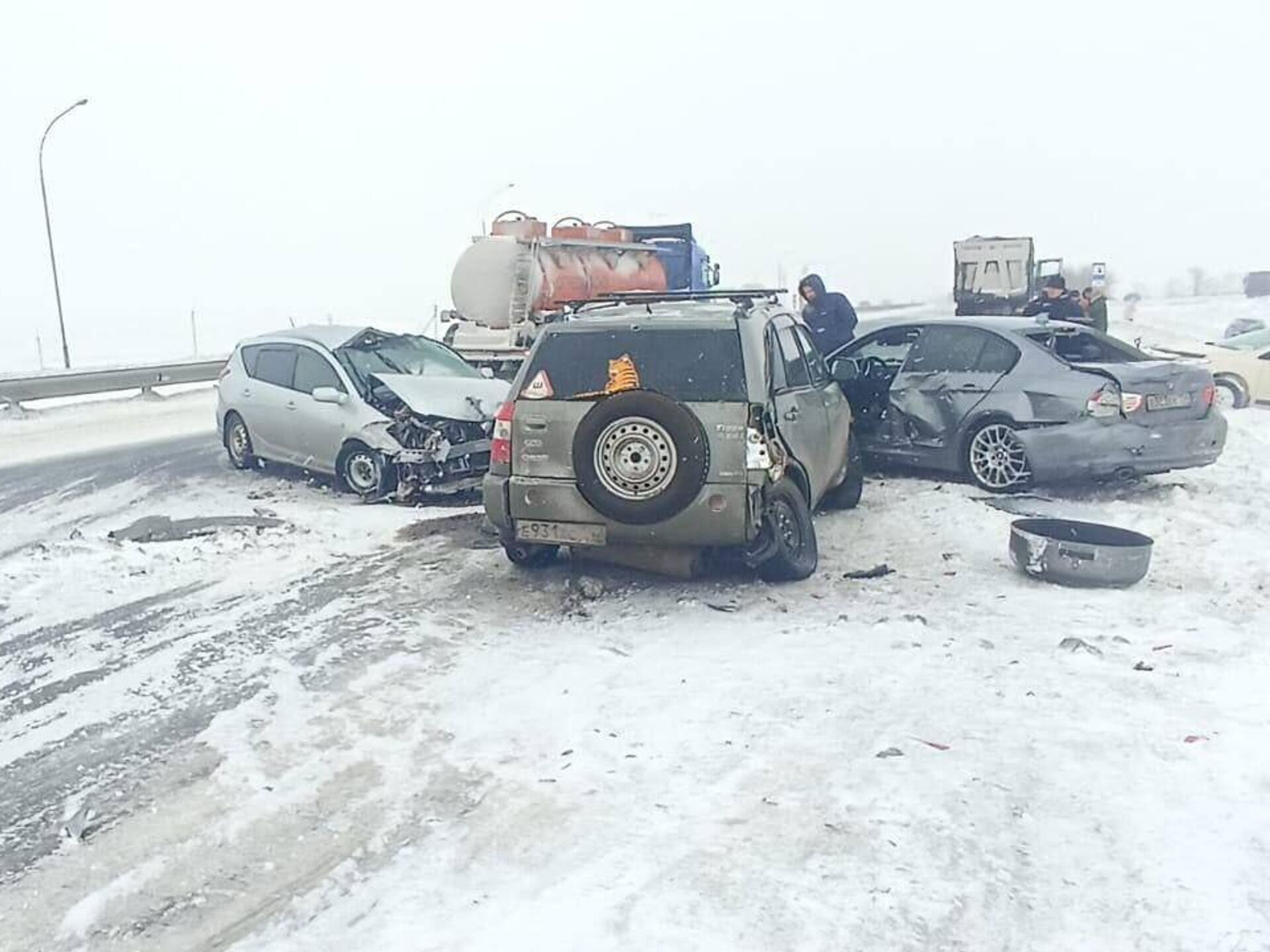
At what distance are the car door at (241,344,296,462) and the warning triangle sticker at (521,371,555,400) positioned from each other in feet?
16.2

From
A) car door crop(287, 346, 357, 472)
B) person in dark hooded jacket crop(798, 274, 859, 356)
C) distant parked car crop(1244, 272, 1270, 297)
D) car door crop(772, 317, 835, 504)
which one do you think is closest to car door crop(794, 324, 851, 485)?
car door crop(772, 317, 835, 504)

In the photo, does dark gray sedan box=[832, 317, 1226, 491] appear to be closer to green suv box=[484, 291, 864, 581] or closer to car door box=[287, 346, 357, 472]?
green suv box=[484, 291, 864, 581]

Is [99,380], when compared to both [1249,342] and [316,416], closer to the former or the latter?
[316,416]

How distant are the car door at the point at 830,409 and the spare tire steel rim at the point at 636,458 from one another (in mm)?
2080

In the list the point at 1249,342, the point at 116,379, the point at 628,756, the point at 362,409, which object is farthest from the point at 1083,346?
the point at 116,379

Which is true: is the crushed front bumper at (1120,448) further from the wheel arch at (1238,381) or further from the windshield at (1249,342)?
the windshield at (1249,342)

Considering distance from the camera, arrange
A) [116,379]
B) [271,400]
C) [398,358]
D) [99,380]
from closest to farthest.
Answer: [271,400] → [398,358] → [99,380] → [116,379]

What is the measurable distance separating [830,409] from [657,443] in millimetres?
2518

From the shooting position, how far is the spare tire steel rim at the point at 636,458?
236 inches

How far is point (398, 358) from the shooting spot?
11.0 m

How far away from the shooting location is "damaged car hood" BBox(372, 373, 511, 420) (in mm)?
9766

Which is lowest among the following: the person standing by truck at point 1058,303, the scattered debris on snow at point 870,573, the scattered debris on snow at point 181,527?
the scattered debris on snow at point 870,573

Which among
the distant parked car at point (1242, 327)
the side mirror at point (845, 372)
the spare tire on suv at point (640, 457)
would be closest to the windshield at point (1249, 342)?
the side mirror at point (845, 372)

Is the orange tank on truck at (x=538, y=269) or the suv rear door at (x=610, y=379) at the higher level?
the orange tank on truck at (x=538, y=269)
